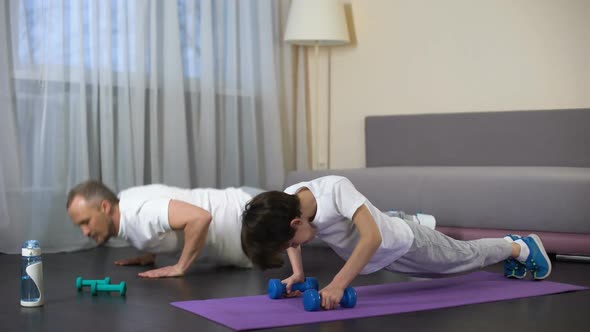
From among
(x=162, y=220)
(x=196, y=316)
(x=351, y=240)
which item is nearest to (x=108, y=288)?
(x=162, y=220)

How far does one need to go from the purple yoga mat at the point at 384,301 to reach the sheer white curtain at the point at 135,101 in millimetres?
1772

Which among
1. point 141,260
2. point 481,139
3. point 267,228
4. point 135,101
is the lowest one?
point 141,260

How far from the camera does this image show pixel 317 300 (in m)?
2.35

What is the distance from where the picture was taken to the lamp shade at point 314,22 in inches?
197

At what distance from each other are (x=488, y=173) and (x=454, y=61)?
52.2 inches

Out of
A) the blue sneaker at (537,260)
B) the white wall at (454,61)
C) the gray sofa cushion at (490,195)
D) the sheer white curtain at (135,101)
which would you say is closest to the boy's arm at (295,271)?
the blue sneaker at (537,260)

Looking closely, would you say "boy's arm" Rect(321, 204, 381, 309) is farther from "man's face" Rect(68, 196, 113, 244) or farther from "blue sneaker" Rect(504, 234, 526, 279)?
"man's face" Rect(68, 196, 113, 244)

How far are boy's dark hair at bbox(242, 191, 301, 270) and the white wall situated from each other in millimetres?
2759

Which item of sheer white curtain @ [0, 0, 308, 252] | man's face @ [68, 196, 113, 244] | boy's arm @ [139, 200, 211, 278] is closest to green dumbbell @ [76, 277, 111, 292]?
man's face @ [68, 196, 113, 244]

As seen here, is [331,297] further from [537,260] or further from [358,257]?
[537,260]

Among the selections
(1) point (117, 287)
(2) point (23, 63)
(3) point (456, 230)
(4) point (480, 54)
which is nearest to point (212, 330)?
(1) point (117, 287)

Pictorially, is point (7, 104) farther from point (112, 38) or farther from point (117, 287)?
point (117, 287)

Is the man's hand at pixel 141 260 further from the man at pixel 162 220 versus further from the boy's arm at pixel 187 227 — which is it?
the boy's arm at pixel 187 227

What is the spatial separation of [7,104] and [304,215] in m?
1.98
